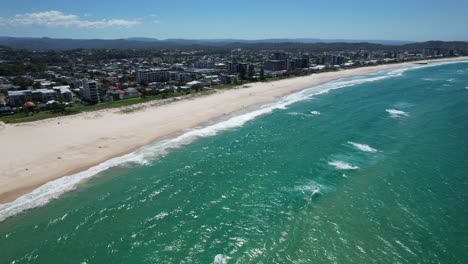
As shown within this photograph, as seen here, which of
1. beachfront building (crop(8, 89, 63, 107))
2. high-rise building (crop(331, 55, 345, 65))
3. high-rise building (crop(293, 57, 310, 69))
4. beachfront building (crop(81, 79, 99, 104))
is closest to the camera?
beachfront building (crop(8, 89, 63, 107))

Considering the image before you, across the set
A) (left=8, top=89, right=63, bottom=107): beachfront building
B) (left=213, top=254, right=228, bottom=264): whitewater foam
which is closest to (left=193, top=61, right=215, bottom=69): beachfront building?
(left=8, top=89, right=63, bottom=107): beachfront building

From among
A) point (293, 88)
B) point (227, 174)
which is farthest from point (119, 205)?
point (293, 88)

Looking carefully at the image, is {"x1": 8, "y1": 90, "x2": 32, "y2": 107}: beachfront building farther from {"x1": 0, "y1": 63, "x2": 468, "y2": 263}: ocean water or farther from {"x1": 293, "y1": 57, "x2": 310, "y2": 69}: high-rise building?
{"x1": 293, "y1": 57, "x2": 310, "y2": 69}: high-rise building

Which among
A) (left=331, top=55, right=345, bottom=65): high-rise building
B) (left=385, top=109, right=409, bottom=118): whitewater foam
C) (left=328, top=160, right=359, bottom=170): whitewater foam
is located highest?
(left=331, top=55, right=345, bottom=65): high-rise building

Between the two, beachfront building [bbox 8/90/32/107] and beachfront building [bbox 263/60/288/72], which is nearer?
beachfront building [bbox 8/90/32/107]

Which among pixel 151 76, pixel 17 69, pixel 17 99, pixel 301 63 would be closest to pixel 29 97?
pixel 17 99

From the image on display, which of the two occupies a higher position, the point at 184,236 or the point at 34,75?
the point at 34,75

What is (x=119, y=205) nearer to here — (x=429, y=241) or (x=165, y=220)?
(x=165, y=220)

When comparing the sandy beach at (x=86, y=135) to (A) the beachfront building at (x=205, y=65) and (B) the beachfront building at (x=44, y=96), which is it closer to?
(B) the beachfront building at (x=44, y=96)
